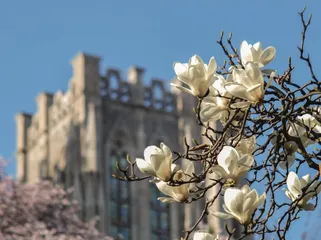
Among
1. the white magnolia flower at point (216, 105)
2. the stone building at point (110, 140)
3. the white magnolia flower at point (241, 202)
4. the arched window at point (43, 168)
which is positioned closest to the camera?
the white magnolia flower at point (241, 202)

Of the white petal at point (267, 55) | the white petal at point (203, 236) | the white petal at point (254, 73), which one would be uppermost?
the white petal at point (267, 55)

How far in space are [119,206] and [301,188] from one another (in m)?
53.9

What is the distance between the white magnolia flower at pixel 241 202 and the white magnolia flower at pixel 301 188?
334 mm

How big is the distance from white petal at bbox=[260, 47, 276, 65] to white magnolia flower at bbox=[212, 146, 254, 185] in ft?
1.47

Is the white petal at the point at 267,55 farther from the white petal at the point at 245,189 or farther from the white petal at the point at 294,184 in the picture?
the white petal at the point at 245,189

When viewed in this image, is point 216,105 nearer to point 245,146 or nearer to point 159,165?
point 245,146

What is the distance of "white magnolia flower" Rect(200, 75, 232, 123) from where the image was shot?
4.66 meters

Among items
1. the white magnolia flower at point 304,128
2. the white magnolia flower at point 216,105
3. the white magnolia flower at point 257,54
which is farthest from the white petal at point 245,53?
the white magnolia flower at point 304,128

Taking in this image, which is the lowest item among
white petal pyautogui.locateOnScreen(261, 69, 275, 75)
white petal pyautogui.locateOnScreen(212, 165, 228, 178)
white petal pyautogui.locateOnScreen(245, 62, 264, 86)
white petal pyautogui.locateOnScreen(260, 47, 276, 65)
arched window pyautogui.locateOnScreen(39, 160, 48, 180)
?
white petal pyautogui.locateOnScreen(212, 165, 228, 178)

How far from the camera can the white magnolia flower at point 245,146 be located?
4.62m

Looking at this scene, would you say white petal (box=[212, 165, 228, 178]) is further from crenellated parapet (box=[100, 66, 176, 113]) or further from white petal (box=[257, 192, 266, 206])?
crenellated parapet (box=[100, 66, 176, 113])

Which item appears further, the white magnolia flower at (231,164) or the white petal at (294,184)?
the white petal at (294,184)

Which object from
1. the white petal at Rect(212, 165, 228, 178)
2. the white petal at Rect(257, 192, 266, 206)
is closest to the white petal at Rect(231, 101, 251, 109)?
the white petal at Rect(212, 165, 228, 178)

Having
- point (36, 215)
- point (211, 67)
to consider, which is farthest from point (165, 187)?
point (36, 215)
